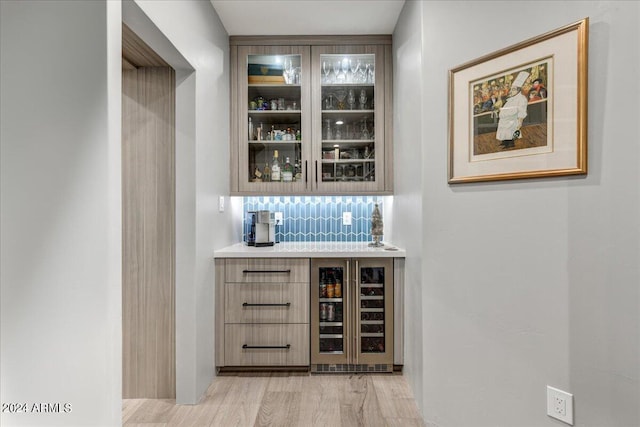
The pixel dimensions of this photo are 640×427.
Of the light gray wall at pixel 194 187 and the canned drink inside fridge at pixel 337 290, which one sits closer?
the light gray wall at pixel 194 187

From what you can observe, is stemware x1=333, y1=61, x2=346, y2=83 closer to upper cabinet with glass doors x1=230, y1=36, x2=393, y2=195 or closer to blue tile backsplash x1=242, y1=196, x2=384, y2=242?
upper cabinet with glass doors x1=230, y1=36, x2=393, y2=195

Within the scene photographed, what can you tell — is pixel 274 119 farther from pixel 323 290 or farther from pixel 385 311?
pixel 385 311

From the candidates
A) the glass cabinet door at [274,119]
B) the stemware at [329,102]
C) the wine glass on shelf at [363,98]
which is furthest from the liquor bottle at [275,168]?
the wine glass on shelf at [363,98]

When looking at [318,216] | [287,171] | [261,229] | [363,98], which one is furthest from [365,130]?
[261,229]

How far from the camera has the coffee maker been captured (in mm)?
2918

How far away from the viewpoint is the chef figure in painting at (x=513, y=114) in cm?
166

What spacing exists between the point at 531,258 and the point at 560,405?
1.96ft

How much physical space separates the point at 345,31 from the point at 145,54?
4.98 feet

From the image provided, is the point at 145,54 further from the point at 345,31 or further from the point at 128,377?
the point at 128,377

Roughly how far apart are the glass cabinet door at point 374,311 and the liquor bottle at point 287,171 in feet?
2.98

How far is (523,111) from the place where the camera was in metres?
1.66

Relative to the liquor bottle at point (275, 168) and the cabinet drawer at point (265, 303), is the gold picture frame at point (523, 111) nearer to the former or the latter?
the cabinet drawer at point (265, 303)

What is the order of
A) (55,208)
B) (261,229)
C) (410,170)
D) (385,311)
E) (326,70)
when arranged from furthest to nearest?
(326,70) → (261,229) → (385,311) → (410,170) → (55,208)

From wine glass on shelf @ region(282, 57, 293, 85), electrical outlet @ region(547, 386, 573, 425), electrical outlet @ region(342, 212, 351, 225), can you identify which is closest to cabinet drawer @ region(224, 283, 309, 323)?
electrical outlet @ region(342, 212, 351, 225)
